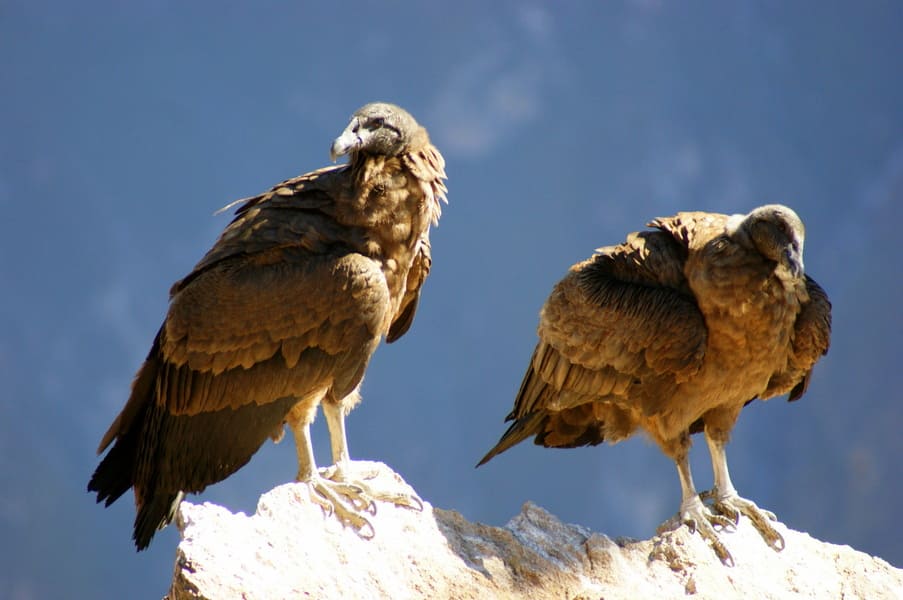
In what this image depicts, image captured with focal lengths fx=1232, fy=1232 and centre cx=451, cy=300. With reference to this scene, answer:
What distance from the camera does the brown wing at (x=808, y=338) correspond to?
658 cm

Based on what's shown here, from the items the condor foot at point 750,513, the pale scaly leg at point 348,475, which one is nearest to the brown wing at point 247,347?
the pale scaly leg at point 348,475

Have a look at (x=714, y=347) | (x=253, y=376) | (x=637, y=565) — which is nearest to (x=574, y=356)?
(x=714, y=347)

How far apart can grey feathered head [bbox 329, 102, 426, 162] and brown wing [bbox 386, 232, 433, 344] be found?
0.50 meters

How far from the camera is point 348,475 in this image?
562cm

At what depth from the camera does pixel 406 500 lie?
5.56 meters

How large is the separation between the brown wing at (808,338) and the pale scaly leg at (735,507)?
56 centimetres

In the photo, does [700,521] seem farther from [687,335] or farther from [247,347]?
[247,347]

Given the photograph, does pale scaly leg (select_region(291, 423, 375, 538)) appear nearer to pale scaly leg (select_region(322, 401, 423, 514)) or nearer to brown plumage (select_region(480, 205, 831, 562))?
pale scaly leg (select_region(322, 401, 423, 514))

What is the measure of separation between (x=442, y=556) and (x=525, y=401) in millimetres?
1867

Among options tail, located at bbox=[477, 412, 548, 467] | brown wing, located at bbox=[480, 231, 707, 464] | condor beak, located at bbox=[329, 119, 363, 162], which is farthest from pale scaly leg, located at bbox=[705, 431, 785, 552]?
condor beak, located at bbox=[329, 119, 363, 162]

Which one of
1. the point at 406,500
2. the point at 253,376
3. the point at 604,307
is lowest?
the point at 406,500

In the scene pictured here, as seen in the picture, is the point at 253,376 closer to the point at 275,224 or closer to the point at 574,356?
the point at 275,224

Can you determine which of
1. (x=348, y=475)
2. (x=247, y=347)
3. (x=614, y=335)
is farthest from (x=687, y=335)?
(x=247, y=347)

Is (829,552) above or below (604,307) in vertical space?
below
